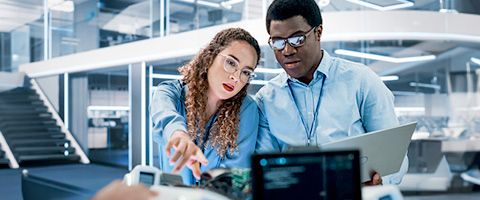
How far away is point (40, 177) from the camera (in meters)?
8.22

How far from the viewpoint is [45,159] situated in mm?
10023

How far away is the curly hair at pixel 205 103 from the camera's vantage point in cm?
176

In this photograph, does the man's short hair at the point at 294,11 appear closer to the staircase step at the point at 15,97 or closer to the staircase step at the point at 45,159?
the staircase step at the point at 45,159

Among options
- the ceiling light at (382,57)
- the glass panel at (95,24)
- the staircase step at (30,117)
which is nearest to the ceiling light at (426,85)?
the ceiling light at (382,57)

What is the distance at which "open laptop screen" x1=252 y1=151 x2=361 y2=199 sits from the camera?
0.84 metres

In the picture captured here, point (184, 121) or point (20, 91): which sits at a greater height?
point (20, 91)

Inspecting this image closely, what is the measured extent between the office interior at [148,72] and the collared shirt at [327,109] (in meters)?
1.33

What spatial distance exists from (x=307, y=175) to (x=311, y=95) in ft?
3.76

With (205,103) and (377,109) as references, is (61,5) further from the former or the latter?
(377,109)

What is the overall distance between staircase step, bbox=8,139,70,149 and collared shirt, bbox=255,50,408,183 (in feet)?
30.3

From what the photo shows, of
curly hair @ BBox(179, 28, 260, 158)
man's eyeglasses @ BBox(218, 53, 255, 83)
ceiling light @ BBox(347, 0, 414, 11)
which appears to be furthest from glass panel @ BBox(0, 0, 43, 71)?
man's eyeglasses @ BBox(218, 53, 255, 83)

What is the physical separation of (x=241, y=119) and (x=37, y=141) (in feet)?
31.3

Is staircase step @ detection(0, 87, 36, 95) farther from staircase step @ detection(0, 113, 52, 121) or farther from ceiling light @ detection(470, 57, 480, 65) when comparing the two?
ceiling light @ detection(470, 57, 480, 65)

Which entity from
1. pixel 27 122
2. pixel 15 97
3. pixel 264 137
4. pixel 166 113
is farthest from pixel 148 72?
pixel 166 113
